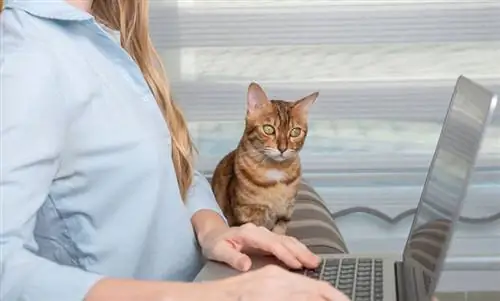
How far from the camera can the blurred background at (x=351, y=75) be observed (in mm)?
2369

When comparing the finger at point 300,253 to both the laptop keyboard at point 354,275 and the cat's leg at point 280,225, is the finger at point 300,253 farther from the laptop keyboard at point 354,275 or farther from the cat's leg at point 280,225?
the cat's leg at point 280,225

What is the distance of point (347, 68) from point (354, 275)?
1.25 m

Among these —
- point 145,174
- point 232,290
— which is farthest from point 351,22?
point 232,290

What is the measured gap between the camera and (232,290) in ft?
2.99

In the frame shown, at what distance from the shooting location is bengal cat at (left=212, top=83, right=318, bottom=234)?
1874 millimetres

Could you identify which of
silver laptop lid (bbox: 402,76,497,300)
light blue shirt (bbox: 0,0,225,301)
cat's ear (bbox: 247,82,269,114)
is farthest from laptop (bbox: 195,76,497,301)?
cat's ear (bbox: 247,82,269,114)

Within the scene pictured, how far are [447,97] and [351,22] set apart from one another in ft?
1.01

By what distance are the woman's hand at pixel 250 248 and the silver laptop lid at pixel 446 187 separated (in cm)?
14

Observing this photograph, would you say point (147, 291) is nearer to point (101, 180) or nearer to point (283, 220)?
point (101, 180)

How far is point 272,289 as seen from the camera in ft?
2.98

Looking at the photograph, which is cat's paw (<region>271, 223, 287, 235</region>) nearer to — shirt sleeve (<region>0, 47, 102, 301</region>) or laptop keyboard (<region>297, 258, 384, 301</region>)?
laptop keyboard (<region>297, 258, 384, 301</region>)

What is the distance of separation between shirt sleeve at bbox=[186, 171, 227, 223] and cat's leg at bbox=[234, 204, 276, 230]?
0.44 meters

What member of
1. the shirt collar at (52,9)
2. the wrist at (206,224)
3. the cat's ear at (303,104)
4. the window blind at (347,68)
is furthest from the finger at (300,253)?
the window blind at (347,68)

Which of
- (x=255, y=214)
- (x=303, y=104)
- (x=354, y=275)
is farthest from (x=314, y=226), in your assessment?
(x=354, y=275)
